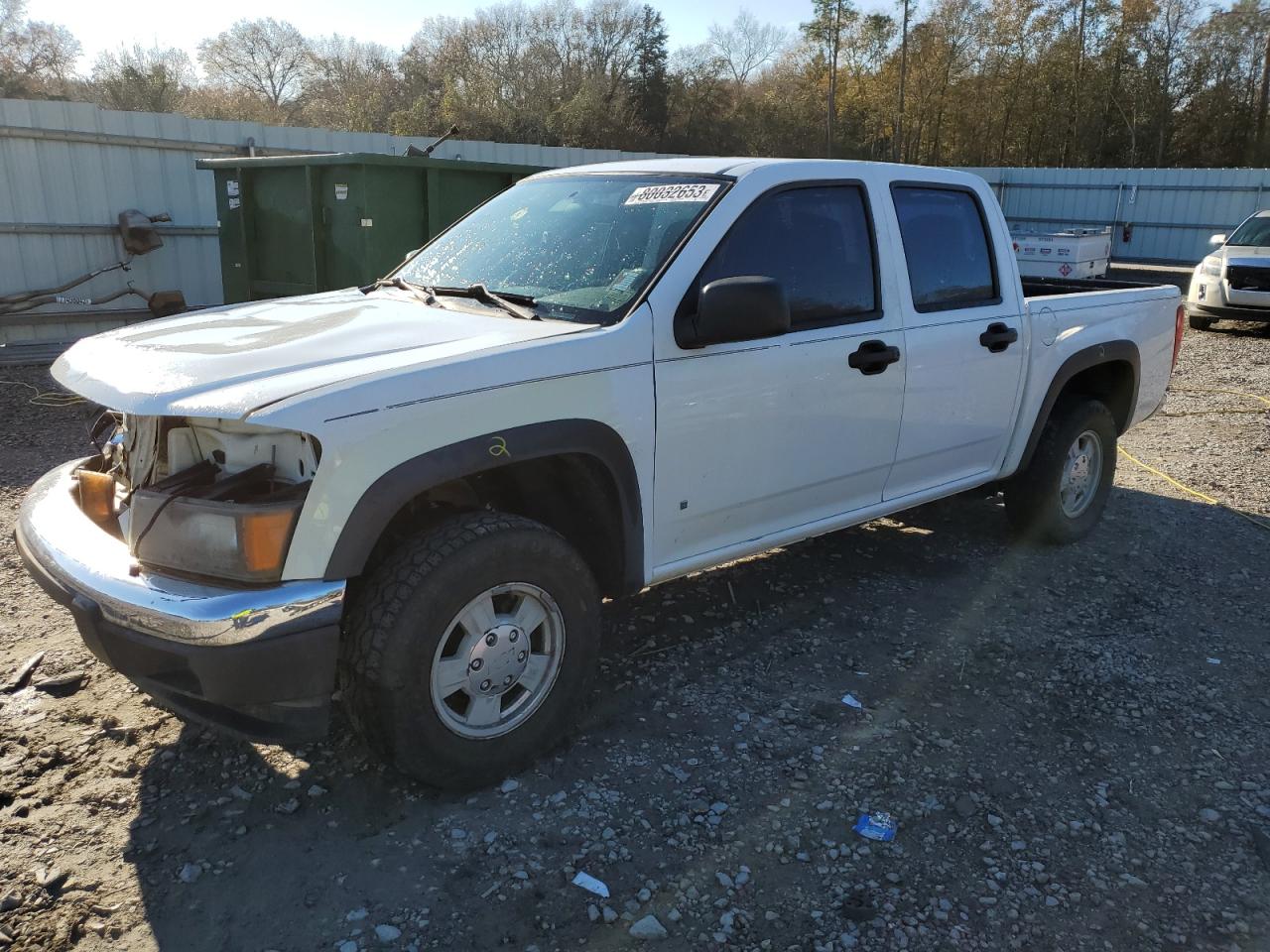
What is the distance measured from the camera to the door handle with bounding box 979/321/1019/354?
14.9 feet

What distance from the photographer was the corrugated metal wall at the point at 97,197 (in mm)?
11969

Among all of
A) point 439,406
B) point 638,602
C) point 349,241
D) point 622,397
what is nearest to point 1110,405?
point 638,602

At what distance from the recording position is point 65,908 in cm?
262

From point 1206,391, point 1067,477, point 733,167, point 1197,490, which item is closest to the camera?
point 733,167

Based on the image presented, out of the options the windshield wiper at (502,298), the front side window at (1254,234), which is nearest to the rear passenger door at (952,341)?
the windshield wiper at (502,298)

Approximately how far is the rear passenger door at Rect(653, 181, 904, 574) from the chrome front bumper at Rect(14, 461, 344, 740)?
49.8 inches

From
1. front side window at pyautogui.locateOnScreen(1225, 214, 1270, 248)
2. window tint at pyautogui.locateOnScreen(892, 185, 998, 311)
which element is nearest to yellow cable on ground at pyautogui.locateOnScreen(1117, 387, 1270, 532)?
window tint at pyautogui.locateOnScreen(892, 185, 998, 311)

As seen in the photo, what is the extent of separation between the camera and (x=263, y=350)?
3.03m

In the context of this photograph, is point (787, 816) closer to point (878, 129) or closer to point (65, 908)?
point (65, 908)

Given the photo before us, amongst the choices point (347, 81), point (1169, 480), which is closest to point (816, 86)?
point (347, 81)

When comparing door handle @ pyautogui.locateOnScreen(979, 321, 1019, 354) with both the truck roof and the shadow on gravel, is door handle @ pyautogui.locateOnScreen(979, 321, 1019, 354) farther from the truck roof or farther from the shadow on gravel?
the shadow on gravel

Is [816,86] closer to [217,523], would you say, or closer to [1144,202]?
[1144,202]

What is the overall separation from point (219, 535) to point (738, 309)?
171 centimetres

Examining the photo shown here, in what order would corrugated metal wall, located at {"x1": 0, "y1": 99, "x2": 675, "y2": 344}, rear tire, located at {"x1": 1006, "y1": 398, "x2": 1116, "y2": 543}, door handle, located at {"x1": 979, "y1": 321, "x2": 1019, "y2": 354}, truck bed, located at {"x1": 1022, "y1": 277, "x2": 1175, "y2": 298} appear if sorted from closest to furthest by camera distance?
door handle, located at {"x1": 979, "y1": 321, "x2": 1019, "y2": 354} < rear tire, located at {"x1": 1006, "y1": 398, "x2": 1116, "y2": 543} < truck bed, located at {"x1": 1022, "y1": 277, "x2": 1175, "y2": 298} < corrugated metal wall, located at {"x1": 0, "y1": 99, "x2": 675, "y2": 344}
